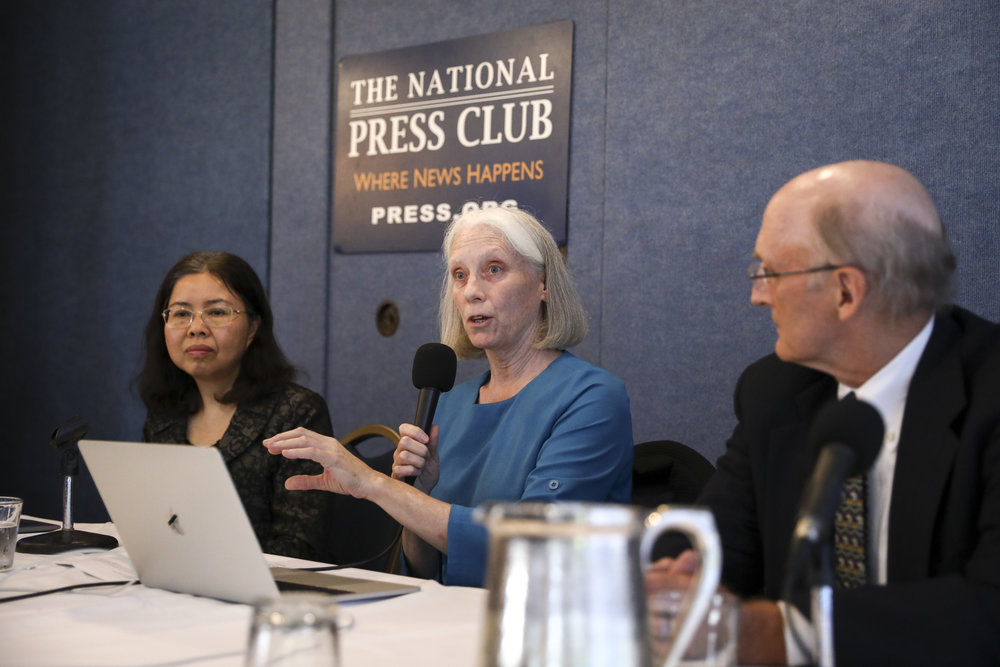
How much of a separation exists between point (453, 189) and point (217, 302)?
41.7 inches

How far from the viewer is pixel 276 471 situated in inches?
97.4

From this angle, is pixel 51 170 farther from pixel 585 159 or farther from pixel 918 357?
pixel 918 357

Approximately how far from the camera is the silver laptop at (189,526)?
1.31m

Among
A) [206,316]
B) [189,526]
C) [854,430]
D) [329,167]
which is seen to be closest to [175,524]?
[189,526]

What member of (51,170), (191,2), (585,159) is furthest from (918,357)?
(51,170)

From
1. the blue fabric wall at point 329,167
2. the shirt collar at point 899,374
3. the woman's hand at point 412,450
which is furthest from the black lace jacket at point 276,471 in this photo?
the shirt collar at point 899,374

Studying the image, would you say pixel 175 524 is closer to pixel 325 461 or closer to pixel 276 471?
pixel 325 461

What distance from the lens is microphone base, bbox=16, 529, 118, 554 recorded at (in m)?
1.80

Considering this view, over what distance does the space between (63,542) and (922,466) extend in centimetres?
149

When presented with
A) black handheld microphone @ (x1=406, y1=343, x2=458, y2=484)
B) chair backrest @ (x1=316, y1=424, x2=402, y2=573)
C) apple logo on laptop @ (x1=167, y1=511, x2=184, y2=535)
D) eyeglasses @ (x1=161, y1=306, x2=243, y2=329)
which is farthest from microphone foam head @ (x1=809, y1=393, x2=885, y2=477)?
eyeglasses @ (x1=161, y1=306, x2=243, y2=329)

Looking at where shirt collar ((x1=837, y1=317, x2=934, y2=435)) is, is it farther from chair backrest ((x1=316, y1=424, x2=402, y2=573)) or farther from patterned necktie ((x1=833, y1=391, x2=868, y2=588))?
chair backrest ((x1=316, y1=424, x2=402, y2=573))

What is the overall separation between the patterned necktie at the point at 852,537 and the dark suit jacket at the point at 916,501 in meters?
0.05

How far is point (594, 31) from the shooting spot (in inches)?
123

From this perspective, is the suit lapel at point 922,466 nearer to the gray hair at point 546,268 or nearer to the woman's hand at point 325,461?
the woman's hand at point 325,461
